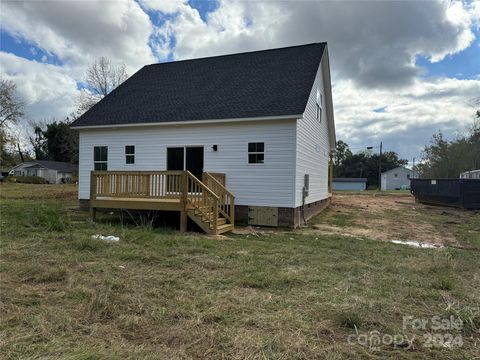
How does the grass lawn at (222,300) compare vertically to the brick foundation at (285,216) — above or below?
below

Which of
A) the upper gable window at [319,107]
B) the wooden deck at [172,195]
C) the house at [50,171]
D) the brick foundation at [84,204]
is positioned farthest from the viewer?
the house at [50,171]

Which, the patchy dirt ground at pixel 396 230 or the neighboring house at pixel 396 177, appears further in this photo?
the neighboring house at pixel 396 177

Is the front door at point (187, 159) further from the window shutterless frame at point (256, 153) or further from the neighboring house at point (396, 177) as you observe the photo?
the neighboring house at point (396, 177)

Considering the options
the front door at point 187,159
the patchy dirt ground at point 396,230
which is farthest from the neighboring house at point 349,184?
the front door at point 187,159

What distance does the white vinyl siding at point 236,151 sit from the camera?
10648 millimetres

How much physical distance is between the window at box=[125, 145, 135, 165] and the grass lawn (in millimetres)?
6126

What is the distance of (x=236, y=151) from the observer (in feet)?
37.0

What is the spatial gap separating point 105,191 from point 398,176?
71.6m

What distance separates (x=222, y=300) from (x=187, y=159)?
28.1ft

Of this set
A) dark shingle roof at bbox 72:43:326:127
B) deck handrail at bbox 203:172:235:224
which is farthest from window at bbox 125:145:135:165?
deck handrail at bbox 203:172:235:224

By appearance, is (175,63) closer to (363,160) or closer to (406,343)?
(406,343)

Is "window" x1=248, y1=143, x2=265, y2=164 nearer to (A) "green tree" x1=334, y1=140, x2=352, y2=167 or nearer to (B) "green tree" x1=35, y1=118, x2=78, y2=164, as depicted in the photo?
(B) "green tree" x1=35, y1=118, x2=78, y2=164

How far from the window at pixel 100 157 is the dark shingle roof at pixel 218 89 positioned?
1.00m

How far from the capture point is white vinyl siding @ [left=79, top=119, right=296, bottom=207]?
1065 cm
